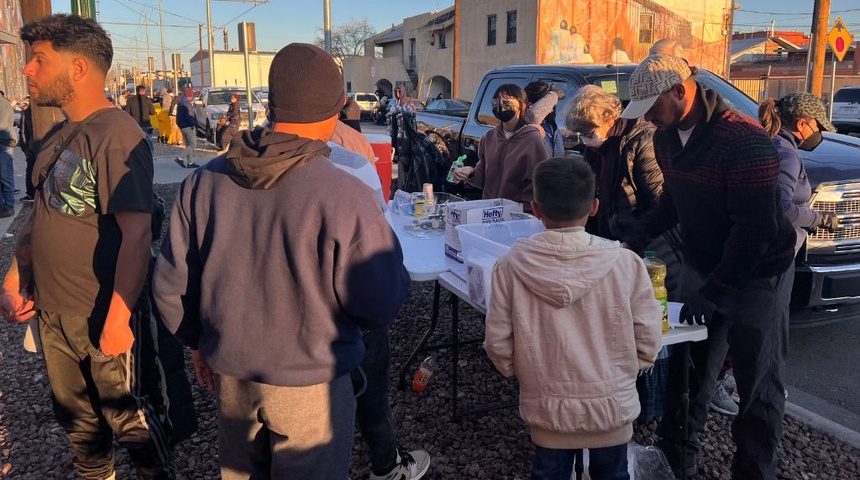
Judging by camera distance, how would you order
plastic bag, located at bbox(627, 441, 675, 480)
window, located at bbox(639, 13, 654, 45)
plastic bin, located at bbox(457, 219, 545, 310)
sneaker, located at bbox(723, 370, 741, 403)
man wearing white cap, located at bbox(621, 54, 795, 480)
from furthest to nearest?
window, located at bbox(639, 13, 654, 45) → sneaker, located at bbox(723, 370, 741, 403) → plastic bag, located at bbox(627, 441, 675, 480) → plastic bin, located at bbox(457, 219, 545, 310) → man wearing white cap, located at bbox(621, 54, 795, 480)

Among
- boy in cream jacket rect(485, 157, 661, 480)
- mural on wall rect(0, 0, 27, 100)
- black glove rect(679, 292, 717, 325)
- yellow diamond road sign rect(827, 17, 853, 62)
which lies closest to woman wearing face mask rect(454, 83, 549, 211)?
black glove rect(679, 292, 717, 325)

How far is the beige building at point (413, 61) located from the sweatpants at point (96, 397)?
105ft

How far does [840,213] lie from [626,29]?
31923 millimetres

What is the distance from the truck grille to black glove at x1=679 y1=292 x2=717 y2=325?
217cm

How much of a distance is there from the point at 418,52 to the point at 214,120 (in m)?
26.3

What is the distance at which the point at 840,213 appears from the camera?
4.40 metres

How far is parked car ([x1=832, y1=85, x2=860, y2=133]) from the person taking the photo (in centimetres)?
2017

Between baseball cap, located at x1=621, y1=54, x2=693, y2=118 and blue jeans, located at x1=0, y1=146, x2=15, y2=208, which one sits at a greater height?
baseball cap, located at x1=621, y1=54, x2=693, y2=118

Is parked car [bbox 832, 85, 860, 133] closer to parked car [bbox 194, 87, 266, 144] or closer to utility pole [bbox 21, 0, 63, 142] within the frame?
parked car [bbox 194, 87, 266, 144]

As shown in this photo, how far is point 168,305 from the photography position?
6.59 ft

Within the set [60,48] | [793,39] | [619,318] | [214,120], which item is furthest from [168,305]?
[793,39]

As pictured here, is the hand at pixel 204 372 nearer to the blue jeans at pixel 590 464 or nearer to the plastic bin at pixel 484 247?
the plastic bin at pixel 484 247

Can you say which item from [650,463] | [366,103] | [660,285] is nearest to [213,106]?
[366,103]

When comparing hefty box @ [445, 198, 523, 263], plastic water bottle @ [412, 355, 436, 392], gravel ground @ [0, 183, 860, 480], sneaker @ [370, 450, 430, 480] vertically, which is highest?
hefty box @ [445, 198, 523, 263]
